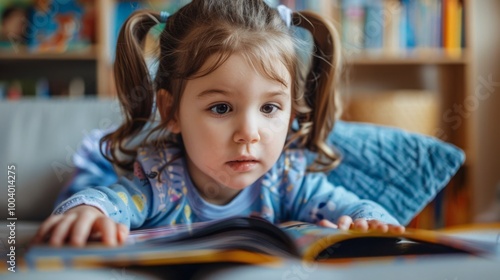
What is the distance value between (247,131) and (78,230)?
279 millimetres

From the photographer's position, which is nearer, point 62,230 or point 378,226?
point 62,230

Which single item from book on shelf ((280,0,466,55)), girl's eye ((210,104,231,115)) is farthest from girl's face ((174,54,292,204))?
book on shelf ((280,0,466,55))

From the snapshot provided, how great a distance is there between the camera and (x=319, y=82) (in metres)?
0.92

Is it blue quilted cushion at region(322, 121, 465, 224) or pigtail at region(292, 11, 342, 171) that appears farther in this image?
blue quilted cushion at region(322, 121, 465, 224)

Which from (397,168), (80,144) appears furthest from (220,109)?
(80,144)

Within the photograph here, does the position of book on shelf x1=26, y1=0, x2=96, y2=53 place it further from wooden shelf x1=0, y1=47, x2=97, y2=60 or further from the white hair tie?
the white hair tie

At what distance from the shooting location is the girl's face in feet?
2.49

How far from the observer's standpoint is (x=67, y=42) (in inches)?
88.6

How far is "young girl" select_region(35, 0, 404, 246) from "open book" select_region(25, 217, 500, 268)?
103mm

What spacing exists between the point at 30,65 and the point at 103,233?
2087 millimetres

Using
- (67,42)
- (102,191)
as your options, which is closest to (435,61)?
(67,42)

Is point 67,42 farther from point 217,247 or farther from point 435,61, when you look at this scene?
point 217,247

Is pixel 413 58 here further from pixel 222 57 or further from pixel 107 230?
pixel 107 230

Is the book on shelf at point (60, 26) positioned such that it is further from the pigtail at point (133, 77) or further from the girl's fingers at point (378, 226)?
the girl's fingers at point (378, 226)
